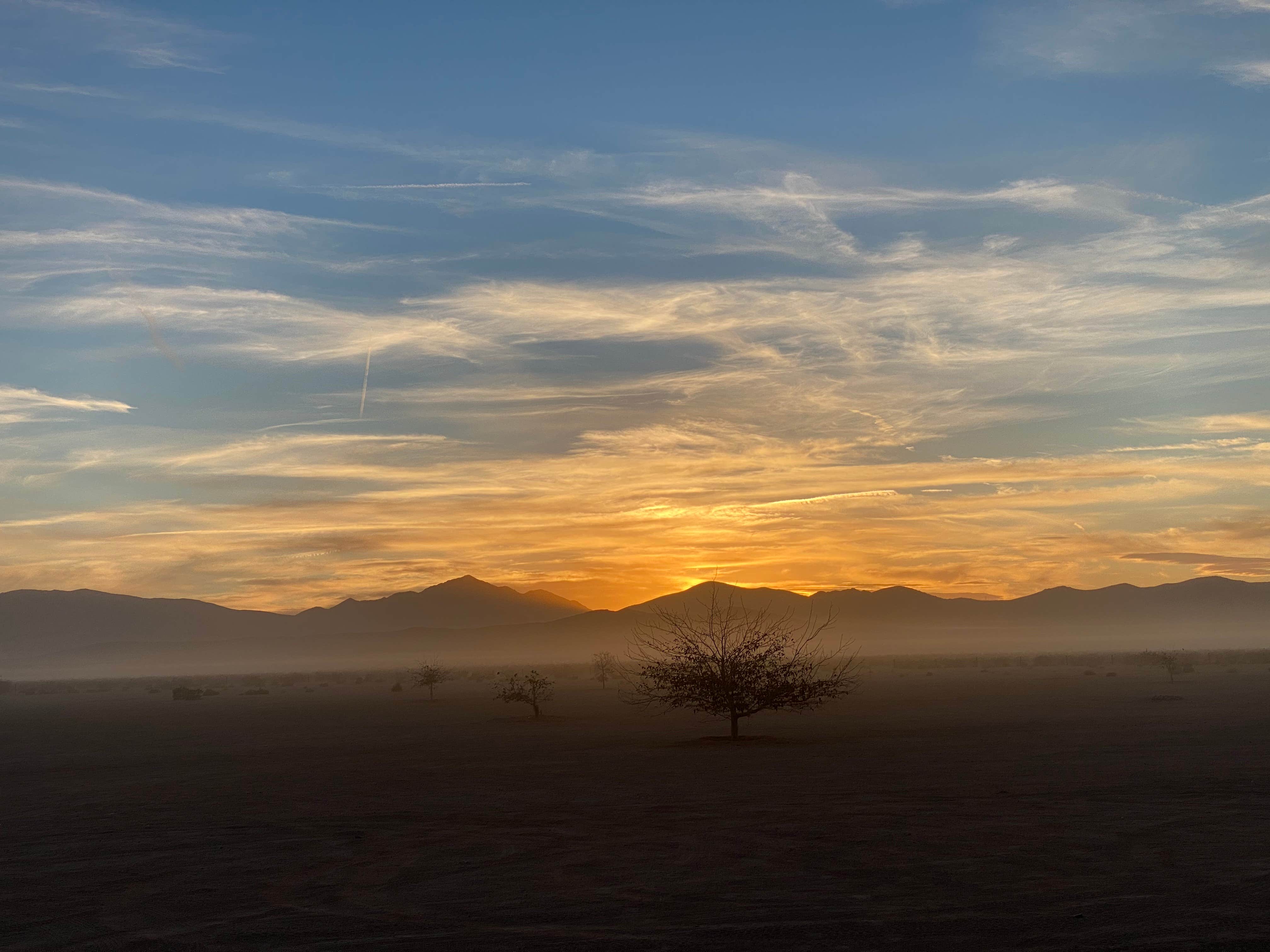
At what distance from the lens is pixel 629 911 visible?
1395 centimetres

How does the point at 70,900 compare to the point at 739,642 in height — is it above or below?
below

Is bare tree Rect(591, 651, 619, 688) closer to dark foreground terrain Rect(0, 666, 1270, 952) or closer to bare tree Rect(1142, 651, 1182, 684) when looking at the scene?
bare tree Rect(1142, 651, 1182, 684)

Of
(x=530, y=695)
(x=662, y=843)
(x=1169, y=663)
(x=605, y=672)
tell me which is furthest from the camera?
(x=605, y=672)

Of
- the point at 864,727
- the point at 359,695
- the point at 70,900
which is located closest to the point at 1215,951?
the point at 70,900

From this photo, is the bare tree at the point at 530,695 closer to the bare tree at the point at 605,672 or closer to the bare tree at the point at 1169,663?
the bare tree at the point at 605,672

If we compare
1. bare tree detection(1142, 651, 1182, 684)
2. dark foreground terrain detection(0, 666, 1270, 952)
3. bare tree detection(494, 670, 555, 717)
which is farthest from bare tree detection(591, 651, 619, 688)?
dark foreground terrain detection(0, 666, 1270, 952)

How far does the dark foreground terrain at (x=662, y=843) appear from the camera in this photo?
13.1 metres

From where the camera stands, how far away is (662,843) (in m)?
18.6

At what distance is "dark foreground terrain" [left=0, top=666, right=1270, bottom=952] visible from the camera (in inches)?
517

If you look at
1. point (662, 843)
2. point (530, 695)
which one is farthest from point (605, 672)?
point (662, 843)

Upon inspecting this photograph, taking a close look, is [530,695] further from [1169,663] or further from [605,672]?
[1169,663]

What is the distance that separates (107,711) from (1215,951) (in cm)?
7451

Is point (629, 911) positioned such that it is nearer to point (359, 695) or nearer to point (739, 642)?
point (739, 642)

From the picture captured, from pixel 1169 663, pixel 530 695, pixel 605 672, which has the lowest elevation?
pixel 530 695
